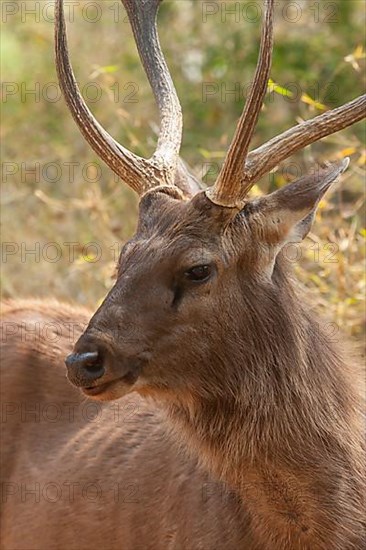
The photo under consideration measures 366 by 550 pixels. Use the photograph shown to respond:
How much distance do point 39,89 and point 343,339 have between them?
664cm

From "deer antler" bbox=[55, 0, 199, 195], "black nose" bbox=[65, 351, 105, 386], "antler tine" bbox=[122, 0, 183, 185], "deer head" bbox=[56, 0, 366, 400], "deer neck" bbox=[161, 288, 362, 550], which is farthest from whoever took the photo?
"antler tine" bbox=[122, 0, 183, 185]

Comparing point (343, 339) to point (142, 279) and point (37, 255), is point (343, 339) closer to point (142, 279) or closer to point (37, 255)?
point (142, 279)

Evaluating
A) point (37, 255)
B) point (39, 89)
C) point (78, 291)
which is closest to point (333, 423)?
point (78, 291)

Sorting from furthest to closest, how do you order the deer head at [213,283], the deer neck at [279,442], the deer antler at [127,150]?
the deer antler at [127,150]
the deer neck at [279,442]
the deer head at [213,283]

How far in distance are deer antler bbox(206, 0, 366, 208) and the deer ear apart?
0.09 metres

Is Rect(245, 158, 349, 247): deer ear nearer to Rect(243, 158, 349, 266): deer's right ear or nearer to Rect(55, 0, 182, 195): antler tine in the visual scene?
Rect(243, 158, 349, 266): deer's right ear

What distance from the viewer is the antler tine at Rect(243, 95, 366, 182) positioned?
4.71 meters

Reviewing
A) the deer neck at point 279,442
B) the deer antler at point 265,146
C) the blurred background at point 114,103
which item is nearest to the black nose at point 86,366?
the deer neck at point 279,442

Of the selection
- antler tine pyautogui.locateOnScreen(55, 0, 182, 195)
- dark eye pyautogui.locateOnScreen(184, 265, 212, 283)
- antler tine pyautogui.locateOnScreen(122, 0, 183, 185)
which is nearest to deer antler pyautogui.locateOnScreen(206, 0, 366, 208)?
dark eye pyautogui.locateOnScreen(184, 265, 212, 283)

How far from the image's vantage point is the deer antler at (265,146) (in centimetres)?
453

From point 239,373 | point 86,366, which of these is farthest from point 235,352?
point 86,366

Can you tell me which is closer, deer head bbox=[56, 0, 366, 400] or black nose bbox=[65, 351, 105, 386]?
black nose bbox=[65, 351, 105, 386]

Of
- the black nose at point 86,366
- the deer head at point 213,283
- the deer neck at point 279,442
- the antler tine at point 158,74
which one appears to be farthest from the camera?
the antler tine at point 158,74

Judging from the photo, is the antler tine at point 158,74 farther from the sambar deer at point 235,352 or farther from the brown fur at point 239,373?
the brown fur at point 239,373
